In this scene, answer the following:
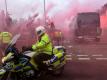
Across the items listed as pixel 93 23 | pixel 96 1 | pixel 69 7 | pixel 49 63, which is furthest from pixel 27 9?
pixel 49 63

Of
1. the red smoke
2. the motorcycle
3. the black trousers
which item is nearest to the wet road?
the motorcycle

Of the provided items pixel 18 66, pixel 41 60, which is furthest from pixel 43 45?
pixel 18 66

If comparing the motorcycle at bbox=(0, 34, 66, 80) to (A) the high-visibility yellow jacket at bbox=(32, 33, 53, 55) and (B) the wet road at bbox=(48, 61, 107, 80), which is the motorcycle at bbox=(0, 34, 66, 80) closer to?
(A) the high-visibility yellow jacket at bbox=(32, 33, 53, 55)

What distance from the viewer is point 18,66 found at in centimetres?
1242

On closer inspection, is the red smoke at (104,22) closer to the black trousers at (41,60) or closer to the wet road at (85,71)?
the wet road at (85,71)

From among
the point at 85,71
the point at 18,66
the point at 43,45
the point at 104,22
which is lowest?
the point at 85,71

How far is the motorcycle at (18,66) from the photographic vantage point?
38.9 ft

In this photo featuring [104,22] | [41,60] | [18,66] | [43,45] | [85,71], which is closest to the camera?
[18,66]

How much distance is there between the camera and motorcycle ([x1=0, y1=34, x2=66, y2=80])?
11867 mm

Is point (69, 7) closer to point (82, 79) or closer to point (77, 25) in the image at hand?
point (77, 25)

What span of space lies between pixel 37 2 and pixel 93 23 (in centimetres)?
977

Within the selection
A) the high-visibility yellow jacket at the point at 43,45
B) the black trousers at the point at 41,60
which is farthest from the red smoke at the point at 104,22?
the black trousers at the point at 41,60

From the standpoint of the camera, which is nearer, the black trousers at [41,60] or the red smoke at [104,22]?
the black trousers at [41,60]

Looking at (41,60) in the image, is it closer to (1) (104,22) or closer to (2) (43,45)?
(2) (43,45)
